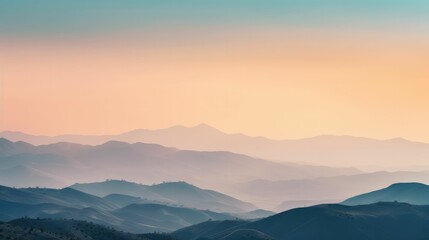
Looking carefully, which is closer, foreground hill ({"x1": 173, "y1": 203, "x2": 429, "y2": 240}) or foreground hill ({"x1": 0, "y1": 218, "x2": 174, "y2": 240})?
foreground hill ({"x1": 0, "y1": 218, "x2": 174, "y2": 240})

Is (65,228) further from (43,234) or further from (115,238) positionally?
(43,234)

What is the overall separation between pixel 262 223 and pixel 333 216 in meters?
16.5

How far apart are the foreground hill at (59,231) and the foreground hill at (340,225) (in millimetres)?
34281

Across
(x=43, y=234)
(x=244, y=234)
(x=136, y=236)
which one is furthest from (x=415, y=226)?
(x=43, y=234)

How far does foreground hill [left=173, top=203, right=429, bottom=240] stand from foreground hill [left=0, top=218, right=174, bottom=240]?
34.3 meters

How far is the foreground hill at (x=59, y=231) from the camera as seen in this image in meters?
97.0

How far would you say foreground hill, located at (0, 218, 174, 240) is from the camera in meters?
97.0

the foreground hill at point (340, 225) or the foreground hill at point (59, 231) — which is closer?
the foreground hill at point (59, 231)

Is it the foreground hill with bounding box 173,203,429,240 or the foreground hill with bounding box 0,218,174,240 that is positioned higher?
the foreground hill with bounding box 173,203,429,240

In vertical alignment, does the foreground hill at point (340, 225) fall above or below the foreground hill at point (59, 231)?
above

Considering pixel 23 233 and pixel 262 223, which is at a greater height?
pixel 262 223

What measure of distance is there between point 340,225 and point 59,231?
2656 inches

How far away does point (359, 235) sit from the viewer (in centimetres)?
15850

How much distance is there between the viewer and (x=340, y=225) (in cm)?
16125
